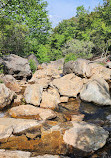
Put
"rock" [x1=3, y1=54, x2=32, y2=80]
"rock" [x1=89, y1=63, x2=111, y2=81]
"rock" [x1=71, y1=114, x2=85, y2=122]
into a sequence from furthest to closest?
"rock" [x1=3, y1=54, x2=32, y2=80]
"rock" [x1=89, y1=63, x2=111, y2=81]
"rock" [x1=71, y1=114, x2=85, y2=122]

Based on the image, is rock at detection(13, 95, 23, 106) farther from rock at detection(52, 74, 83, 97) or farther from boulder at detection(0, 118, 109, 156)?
rock at detection(52, 74, 83, 97)

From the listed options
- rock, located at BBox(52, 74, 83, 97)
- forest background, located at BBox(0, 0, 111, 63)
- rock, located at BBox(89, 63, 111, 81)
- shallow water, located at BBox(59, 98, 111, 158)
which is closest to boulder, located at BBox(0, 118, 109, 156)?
shallow water, located at BBox(59, 98, 111, 158)

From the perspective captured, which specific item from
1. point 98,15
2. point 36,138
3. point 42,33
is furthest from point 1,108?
point 98,15

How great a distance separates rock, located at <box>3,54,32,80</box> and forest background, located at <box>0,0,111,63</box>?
1579 millimetres

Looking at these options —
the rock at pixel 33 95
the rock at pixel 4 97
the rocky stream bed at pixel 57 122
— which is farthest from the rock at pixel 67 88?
the rock at pixel 4 97

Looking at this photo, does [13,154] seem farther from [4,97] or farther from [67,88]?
[67,88]

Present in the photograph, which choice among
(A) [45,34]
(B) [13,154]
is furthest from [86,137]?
(A) [45,34]

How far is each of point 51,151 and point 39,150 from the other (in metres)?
0.63

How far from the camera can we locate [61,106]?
466 inches

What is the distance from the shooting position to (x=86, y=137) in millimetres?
6867

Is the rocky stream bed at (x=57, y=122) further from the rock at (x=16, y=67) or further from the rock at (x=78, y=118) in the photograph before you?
the rock at (x=16, y=67)

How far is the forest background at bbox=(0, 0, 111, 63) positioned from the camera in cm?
1962

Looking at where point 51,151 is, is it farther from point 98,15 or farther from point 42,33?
point 98,15

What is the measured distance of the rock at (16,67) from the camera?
19484 mm
